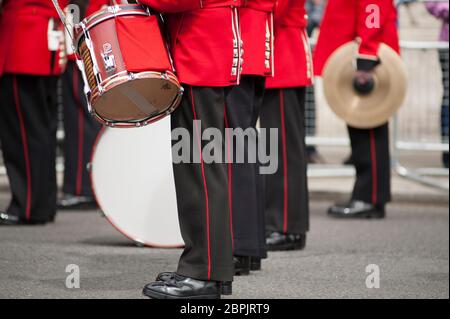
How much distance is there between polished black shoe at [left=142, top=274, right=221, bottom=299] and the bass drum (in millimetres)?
899

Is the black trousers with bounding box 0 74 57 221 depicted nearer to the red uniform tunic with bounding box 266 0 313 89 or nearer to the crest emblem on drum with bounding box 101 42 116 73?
the red uniform tunic with bounding box 266 0 313 89

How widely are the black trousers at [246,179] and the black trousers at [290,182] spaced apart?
2.39ft

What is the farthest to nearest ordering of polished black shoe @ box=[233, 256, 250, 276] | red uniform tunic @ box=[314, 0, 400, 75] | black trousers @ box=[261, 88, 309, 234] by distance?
red uniform tunic @ box=[314, 0, 400, 75] → black trousers @ box=[261, 88, 309, 234] → polished black shoe @ box=[233, 256, 250, 276]

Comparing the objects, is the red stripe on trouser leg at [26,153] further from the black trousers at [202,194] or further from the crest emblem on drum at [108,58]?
the crest emblem on drum at [108,58]

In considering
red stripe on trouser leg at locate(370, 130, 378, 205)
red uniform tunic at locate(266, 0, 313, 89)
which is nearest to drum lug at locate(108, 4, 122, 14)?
red uniform tunic at locate(266, 0, 313, 89)

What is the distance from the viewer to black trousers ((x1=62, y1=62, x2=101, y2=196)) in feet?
22.3

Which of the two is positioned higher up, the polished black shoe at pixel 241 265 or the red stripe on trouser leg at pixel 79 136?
the red stripe on trouser leg at pixel 79 136

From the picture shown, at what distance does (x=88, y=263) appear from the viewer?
16.3 feet

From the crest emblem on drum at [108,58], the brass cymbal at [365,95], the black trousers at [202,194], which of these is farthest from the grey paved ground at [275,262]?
the crest emblem on drum at [108,58]

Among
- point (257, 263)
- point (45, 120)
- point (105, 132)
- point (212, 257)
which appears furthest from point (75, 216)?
point (212, 257)

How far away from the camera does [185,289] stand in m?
4.08

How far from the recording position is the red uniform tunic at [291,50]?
17.6ft

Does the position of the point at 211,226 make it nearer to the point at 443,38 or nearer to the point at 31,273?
the point at 31,273
